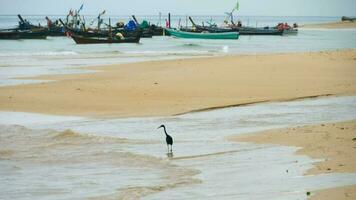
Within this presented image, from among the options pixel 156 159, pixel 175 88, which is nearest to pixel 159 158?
pixel 156 159

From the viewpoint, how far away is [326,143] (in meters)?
10.1

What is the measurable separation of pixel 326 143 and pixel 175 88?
28.5ft

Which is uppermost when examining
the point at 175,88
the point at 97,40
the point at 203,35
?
the point at 175,88

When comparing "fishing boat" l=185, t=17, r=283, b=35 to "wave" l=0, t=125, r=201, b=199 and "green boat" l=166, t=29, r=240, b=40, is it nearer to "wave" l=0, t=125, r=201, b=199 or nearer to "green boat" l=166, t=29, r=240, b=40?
"green boat" l=166, t=29, r=240, b=40

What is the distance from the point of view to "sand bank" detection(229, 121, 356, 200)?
721cm

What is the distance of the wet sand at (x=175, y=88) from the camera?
608 inches

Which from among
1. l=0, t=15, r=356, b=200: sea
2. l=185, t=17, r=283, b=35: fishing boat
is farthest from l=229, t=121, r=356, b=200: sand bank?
l=185, t=17, r=283, b=35: fishing boat

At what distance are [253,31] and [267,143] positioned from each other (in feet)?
206

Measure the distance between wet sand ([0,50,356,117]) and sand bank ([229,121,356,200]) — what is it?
340cm

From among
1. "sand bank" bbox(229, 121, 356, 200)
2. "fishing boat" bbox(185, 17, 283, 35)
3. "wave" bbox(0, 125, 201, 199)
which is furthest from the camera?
"fishing boat" bbox(185, 17, 283, 35)

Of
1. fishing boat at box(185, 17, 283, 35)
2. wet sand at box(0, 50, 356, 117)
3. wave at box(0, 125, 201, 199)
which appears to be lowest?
fishing boat at box(185, 17, 283, 35)

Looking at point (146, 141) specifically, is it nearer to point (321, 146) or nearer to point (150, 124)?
point (150, 124)

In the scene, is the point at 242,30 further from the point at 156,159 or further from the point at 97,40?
the point at 156,159

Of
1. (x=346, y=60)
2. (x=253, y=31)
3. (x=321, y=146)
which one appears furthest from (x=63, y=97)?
(x=253, y=31)
